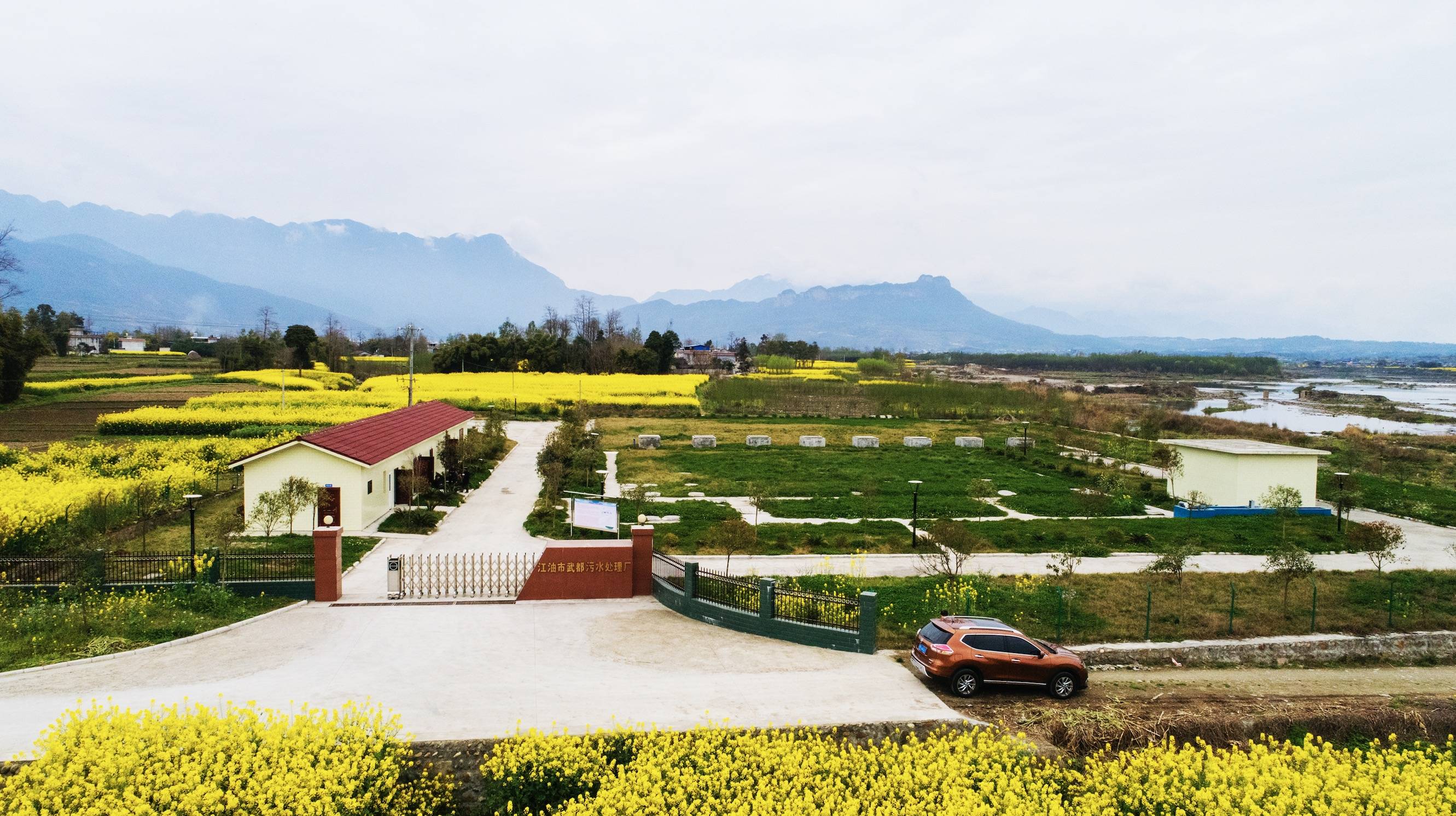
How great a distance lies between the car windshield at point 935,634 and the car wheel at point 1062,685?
76.2 inches

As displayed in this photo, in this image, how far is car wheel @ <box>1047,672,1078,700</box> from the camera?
12.9 metres

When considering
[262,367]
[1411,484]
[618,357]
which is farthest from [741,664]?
[262,367]

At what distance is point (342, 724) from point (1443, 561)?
91.1 feet

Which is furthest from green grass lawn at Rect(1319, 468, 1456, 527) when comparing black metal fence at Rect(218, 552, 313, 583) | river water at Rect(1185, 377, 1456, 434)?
black metal fence at Rect(218, 552, 313, 583)

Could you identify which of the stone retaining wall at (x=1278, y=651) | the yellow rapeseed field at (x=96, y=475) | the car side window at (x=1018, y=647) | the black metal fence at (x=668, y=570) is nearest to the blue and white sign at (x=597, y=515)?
the black metal fence at (x=668, y=570)

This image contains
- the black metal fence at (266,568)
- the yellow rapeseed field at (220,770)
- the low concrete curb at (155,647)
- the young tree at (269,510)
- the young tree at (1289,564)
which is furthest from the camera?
the young tree at (269,510)

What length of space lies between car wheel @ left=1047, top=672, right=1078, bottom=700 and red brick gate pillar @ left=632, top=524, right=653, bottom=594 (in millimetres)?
8365

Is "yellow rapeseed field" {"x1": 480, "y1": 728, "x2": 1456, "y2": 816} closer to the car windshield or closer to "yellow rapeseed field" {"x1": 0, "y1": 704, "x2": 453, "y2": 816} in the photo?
"yellow rapeseed field" {"x1": 0, "y1": 704, "x2": 453, "y2": 816}

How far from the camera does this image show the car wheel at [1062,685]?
1295 centimetres

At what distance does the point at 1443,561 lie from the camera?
21578 millimetres

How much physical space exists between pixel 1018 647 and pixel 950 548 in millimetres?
5728

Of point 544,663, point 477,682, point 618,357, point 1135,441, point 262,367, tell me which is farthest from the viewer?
point 618,357

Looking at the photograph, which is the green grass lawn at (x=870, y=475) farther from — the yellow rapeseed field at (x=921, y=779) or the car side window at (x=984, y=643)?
the yellow rapeseed field at (x=921, y=779)

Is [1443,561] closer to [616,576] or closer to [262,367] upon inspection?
[616,576]
